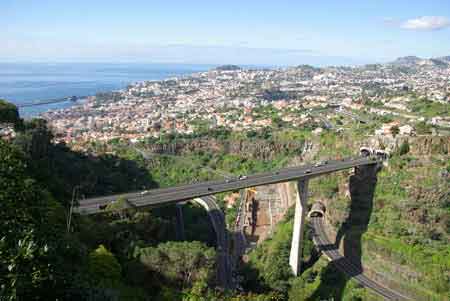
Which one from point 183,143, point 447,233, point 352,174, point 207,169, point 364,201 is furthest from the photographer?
point 183,143

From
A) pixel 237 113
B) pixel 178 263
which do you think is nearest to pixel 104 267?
pixel 178 263

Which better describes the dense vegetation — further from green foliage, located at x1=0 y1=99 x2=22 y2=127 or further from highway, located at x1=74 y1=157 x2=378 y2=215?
highway, located at x1=74 y1=157 x2=378 y2=215

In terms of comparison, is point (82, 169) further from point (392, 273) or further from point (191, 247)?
point (392, 273)

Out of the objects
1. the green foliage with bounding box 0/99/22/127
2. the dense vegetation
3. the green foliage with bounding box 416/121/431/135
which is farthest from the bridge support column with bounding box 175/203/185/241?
the green foliage with bounding box 416/121/431/135

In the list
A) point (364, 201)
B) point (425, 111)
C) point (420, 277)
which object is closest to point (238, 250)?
point (364, 201)

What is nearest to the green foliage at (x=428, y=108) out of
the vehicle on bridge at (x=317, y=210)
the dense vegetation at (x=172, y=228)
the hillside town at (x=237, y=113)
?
the hillside town at (x=237, y=113)

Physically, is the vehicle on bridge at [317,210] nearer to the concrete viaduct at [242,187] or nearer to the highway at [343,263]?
the highway at [343,263]
